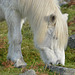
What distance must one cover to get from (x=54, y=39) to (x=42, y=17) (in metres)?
0.61

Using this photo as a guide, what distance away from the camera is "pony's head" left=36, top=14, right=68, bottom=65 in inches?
174

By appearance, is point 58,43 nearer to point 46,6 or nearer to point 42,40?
point 42,40

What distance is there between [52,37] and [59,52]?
1.33ft

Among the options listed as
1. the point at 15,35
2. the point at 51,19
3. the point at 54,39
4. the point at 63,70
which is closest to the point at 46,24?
the point at 51,19

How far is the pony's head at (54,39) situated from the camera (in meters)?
4.42

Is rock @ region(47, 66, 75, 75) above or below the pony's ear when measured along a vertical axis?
below

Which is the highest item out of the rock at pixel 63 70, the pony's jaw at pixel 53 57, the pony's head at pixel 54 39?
the pony's head at pixel 54 39

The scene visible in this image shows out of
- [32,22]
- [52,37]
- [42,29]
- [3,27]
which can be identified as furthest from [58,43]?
[3,27]

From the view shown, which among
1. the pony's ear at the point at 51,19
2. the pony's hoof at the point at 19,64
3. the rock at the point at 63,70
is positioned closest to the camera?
the rock at the point at 63,70

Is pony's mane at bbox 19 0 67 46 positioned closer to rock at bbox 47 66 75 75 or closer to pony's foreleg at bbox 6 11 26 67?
pony's foreleg at bbox 6 11 26 67

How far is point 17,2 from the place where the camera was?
494 centimetres

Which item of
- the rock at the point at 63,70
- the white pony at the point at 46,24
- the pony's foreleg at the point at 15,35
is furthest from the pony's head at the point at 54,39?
the pony's foreleg at the point at 15,35

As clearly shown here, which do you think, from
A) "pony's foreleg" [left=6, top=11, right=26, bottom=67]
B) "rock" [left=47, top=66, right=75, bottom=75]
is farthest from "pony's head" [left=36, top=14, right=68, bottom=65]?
"pony's foreleg" [left=6, top=11, right=26, bottom=67]

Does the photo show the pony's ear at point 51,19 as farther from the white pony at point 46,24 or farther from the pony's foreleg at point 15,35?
the pony's foreleg at point 15,35
